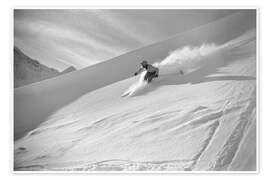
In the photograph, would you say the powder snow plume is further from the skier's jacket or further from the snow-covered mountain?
the snow-covered mountain

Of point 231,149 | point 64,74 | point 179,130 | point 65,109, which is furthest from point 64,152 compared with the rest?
point 231,149

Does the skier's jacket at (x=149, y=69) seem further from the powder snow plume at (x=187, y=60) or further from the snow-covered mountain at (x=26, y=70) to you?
the snow-covered mountain at (x=26, y=70)

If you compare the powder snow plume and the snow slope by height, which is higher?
the powder snow plume

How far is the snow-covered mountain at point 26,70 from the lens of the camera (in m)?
2.57

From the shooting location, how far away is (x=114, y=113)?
2602 millimetres

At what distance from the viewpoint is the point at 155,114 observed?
2.56 metres

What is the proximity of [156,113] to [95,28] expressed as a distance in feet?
2.41

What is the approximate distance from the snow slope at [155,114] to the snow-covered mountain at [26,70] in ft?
0.17

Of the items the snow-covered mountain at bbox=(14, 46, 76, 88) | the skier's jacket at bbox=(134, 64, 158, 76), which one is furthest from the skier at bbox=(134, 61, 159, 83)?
the snow-covered mountain at bbox=(14, 46, 76, 88)

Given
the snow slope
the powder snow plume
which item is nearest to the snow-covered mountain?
the snow slope

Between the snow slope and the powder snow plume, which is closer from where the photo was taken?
the snow slope

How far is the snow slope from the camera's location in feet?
8.11

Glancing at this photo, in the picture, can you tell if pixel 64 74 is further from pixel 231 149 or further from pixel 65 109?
pixel 231 149

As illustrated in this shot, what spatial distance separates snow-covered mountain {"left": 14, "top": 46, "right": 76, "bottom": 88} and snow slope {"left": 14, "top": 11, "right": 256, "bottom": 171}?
0.17 ft
